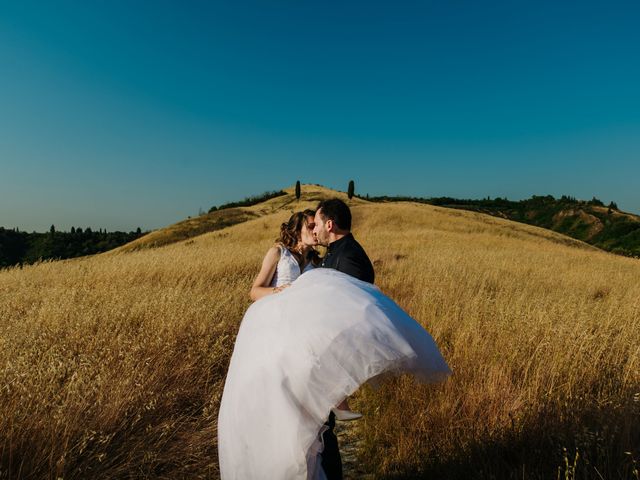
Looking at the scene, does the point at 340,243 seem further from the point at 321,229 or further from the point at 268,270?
the point at 268,270

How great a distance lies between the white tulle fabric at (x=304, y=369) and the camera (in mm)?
1592

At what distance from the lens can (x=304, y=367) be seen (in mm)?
1588

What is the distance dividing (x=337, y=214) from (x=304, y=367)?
7.34 feet

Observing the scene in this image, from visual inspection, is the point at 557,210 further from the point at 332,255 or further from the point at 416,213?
the point at 332,255

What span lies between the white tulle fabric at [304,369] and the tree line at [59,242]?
73.4 meters

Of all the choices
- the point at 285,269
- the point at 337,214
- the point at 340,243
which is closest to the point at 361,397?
the point at 285,269

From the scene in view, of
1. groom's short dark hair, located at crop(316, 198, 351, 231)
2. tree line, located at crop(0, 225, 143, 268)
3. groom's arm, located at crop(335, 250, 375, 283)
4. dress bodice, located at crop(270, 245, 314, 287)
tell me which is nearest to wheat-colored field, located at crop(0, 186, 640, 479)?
dress bodice, located at crop(270, 245, 314, 287)

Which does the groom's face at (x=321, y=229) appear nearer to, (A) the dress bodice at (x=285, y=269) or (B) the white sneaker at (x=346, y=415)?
(A) the dress bodice at (x=285, y=269)

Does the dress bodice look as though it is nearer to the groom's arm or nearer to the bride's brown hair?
the bride's brown hair

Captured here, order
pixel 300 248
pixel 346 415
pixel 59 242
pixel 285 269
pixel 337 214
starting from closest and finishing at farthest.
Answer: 1. pixel 346 415
2. pixel 337 214
3. pixel 285 269
4. pixel 300 248
5. pixel 59 242

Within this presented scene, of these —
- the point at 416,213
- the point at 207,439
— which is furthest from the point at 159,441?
the point at 416,213

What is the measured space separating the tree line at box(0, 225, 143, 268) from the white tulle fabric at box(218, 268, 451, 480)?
241 ft

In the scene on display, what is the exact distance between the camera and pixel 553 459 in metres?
2.54

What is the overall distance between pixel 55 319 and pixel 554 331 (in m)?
6.44
